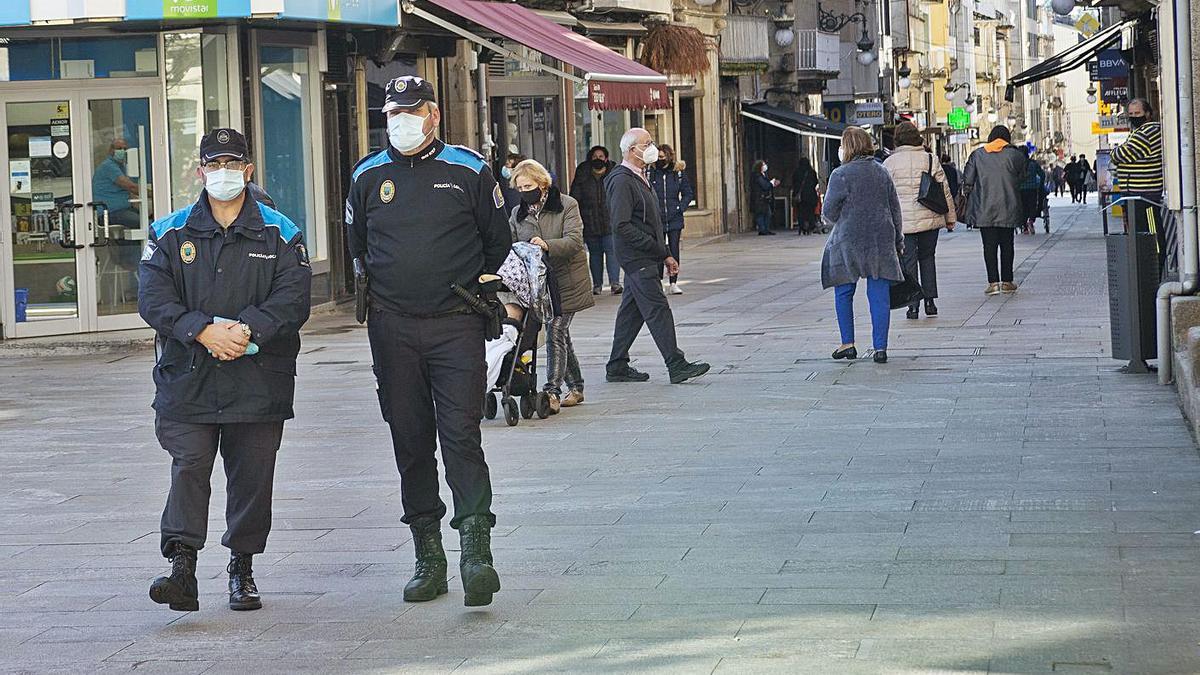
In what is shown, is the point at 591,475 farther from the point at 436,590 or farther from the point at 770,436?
the point at 436,590

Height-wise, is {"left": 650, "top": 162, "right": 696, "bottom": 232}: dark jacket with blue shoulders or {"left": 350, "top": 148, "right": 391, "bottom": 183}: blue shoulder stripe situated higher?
{"left": 650, "top": 162, "right": 696, "bottom": 232}: dark jacket with blue shoulders

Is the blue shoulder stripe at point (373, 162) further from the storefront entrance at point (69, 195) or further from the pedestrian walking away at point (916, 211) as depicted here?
the storefront entrance at point (69, 195)

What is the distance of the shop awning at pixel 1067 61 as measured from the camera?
29.5 m

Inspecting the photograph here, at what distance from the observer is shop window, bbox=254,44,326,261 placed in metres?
20.6

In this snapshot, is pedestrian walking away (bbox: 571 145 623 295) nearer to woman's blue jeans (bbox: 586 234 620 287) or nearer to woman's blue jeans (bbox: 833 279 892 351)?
woman's blue jeans (bbox: 586 234 620 287)

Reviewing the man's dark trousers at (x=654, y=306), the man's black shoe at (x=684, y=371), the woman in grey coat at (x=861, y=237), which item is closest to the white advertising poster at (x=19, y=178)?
the man's dark trousers at (x=654, y=306)

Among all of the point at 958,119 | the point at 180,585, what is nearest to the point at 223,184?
the point at 180,585

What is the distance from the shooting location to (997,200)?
1952 cm

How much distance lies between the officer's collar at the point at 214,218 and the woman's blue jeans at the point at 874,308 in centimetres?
767

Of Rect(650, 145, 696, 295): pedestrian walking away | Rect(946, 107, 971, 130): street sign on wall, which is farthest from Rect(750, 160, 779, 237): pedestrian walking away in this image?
Rect(946, 107, 971, 130): street sign on wall

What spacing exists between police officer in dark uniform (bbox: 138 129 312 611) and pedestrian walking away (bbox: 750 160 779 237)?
34380 millimetres

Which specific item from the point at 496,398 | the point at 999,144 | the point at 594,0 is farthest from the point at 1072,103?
the point at 496,398

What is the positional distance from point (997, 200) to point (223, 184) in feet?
45.2

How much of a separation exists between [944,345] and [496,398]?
452 cm
